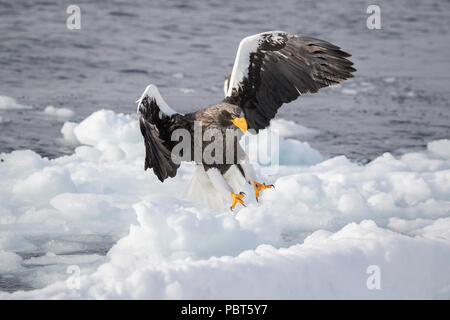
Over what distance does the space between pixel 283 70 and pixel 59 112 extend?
5.92 metres

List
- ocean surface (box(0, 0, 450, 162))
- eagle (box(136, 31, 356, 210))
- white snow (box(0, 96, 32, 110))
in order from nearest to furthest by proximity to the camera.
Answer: eagle (box(136, 31, 356, 210)), ocean surface (box(0, 0, 450, 162)), white snow (box(0, 96, 32, 110))

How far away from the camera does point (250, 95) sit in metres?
6.22

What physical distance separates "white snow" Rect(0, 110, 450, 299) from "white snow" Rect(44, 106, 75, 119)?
123 cm

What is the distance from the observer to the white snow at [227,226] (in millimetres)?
4602

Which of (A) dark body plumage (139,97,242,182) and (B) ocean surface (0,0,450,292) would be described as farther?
(B) ocean surface (0,0,450,292)

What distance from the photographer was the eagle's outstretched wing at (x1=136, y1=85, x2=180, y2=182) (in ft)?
18.2

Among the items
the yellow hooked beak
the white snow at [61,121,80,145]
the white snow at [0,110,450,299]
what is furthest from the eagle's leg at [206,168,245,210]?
the white snow at [61,121,80,145]

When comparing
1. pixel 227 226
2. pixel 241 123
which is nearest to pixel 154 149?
pixel 241 123

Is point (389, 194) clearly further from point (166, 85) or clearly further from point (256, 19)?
point (256, 19)

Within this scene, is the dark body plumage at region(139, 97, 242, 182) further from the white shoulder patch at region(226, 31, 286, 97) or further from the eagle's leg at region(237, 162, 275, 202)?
the white shoulder patch at region(226, 31, 286, 97)

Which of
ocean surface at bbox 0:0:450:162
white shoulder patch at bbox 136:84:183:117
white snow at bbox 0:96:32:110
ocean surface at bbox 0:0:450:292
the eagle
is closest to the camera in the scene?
white shoulder patch at bbox 136:84:183:117

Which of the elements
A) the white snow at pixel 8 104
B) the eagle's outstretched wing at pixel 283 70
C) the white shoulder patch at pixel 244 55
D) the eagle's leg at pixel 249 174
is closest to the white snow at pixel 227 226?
the eagle's leg at pixel 249 174

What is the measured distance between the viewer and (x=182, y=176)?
8.48 m
